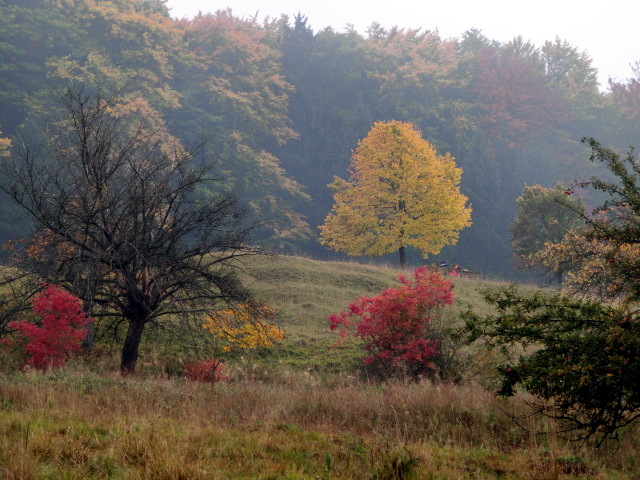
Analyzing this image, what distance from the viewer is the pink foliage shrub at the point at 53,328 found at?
13.7m

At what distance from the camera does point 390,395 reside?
10.2 metres

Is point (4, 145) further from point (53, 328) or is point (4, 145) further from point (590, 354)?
point (590, 354)

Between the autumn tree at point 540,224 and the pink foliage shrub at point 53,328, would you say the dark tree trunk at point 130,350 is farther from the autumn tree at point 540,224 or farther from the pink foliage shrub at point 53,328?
the autumn tree at point 540,224

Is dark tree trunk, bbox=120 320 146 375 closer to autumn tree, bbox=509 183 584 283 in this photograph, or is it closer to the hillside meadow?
the hillside meadow

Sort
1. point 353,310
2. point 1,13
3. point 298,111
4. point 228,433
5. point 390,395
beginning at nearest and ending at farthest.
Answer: point 228,433 < point 390,395 < point 353,310 < point 1,13 < point 298,111

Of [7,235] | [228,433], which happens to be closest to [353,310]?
[228,433]

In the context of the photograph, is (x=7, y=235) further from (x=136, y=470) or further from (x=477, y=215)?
(x=477, y=215)

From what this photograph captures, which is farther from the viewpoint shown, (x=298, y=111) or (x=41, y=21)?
(x=298, y=111)

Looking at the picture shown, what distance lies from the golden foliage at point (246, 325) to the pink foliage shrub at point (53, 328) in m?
3.24

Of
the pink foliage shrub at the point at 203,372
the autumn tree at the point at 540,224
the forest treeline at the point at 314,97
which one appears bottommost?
the pink foliage shrub at the point at 203,372

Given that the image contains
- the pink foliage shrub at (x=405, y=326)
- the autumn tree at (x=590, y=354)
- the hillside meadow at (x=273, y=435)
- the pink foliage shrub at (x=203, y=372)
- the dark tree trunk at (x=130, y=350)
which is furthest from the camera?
the pink foliage shrub at (x=405, y=326)

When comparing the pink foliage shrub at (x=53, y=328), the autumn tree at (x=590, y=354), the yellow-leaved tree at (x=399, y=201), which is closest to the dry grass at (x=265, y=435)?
the autumn tree at (x=590, y=354)

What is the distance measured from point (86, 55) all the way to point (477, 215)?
36.6m

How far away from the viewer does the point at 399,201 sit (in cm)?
3372
